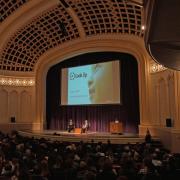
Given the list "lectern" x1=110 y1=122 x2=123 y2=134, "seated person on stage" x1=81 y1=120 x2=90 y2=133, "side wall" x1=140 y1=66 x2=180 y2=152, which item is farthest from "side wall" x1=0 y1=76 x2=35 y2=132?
"side wall" x1=140 y1=66 x2=180 y2=152

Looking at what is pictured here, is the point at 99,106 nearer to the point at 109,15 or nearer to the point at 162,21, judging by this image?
the point at 109,15

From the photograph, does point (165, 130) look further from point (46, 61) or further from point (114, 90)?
point (46, 61)

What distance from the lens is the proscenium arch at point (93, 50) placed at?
18297 mm

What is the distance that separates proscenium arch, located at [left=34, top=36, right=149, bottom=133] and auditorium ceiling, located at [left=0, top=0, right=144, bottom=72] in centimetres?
47

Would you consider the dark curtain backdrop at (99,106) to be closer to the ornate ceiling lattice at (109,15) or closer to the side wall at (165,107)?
the side wall at (165,107)

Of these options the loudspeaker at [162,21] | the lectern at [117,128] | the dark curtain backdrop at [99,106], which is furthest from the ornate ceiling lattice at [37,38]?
the loudspeaker at [162,21]

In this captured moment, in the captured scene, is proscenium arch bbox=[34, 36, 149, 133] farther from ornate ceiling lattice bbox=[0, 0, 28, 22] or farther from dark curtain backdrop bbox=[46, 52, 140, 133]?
ornate ceiling lattice bbox=[0, 0, 28, 22]

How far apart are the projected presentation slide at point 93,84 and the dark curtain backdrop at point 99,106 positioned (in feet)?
2.86

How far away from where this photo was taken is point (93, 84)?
2081 cm

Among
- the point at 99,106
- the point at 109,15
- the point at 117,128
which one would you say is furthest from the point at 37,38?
the point at 117,128

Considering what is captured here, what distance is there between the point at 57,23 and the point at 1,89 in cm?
792

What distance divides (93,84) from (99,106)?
2.20 m

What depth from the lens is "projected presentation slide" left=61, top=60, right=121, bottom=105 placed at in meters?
20.2

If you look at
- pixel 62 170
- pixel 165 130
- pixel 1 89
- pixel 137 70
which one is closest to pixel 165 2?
pixel 62 170
